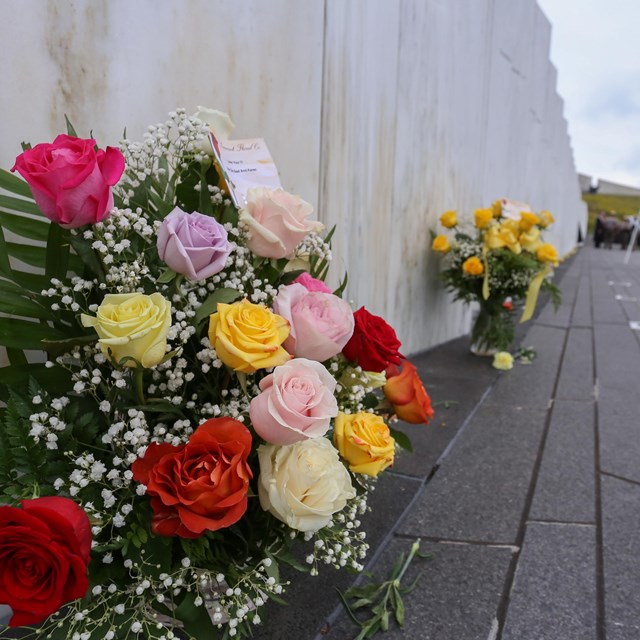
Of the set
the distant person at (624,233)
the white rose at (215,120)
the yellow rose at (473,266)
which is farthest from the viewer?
the distant person at (624,233)

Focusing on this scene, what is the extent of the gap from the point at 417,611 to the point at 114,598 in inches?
31.7


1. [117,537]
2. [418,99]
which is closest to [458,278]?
[418,99]

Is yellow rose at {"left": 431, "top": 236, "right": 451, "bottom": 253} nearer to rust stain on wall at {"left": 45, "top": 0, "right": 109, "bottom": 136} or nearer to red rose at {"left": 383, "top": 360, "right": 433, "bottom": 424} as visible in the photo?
red rose at {"left": 383, "top": 360, "right": 433, "bottom": 424}

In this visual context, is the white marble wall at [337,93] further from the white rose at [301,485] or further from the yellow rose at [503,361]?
the white rose at [301,485]

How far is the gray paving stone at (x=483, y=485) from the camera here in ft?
6.25

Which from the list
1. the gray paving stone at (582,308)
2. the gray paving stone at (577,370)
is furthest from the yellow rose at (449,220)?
the gray paving stone at (582,308)

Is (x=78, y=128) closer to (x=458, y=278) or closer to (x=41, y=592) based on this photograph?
(x=41, y=592)

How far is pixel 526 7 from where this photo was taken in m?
6.49

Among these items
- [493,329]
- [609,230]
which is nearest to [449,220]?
[493,329]

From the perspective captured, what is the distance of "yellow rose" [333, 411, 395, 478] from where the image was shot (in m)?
1.26

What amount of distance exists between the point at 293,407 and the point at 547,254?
10.2 feet

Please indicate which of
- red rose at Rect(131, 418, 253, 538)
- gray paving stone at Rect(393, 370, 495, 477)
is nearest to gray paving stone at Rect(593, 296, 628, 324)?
gray paving stone at Rect(393, 370, 495, 477)

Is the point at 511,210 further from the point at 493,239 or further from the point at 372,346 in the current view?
the point at 372,346

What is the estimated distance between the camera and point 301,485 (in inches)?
41.9
